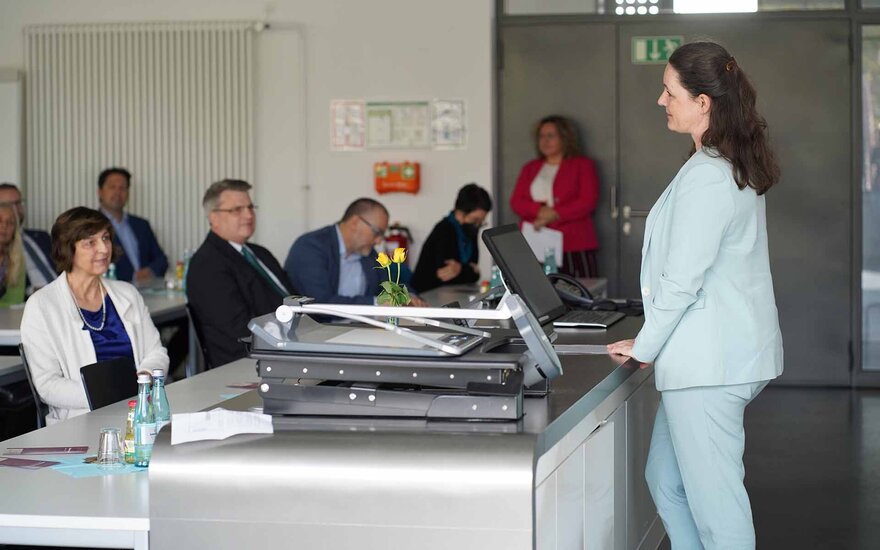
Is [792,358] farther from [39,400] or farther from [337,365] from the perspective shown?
[337,365]

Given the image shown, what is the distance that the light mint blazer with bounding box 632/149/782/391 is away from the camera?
2.72m

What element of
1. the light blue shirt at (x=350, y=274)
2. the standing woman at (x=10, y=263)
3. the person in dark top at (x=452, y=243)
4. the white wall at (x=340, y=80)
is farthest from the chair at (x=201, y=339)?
the white wall at (x=340, y=80)

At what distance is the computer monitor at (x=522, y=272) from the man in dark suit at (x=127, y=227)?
492 centimetres

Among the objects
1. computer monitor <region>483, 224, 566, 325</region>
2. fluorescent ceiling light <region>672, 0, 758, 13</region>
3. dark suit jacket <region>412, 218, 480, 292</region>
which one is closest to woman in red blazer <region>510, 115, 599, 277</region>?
dark suit jacket <region>412, 218, 480, 292</region>

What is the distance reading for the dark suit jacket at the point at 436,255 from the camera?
7.51 m

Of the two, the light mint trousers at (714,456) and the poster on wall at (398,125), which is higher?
the poster on wall at (398,125)

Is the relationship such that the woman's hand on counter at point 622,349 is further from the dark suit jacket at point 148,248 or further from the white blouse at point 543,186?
the dark suit jacket at point 148,248

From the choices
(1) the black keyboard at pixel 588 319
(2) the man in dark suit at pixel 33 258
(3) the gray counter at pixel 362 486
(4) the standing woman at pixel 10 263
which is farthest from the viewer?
(2) the man in dark suit at pixel 33 258

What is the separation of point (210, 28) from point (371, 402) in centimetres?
685

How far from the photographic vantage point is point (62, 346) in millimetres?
4102

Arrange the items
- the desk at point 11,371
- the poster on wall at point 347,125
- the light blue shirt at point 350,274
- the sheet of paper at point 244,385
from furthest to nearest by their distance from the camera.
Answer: the poster on wall at point 347,125 < the light blue shirt at point 350,274 < the desk at point 11,371 < the sheet of paper at point 244,385

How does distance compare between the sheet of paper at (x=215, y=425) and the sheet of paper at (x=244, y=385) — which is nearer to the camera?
the sheet of paper at (x=215, y=425)

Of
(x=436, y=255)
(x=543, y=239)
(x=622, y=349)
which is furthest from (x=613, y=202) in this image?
(x=622, y=349)

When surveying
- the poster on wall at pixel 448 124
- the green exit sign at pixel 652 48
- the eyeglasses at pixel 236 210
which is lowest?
the eyeglasses at pixel 236 210
